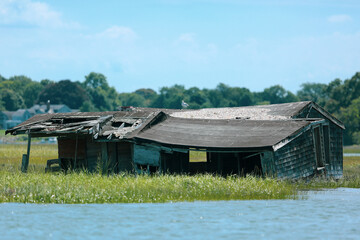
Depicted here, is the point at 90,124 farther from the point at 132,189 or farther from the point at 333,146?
the point at 333,146

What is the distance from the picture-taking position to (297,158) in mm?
29141

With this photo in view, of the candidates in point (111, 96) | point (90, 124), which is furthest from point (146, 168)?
point (111, 96)

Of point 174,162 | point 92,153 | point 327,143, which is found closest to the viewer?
point 174,162

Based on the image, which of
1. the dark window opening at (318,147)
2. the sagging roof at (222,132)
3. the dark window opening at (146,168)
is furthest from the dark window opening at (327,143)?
the dark window opening at (146,168)

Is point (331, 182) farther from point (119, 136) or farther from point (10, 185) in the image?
point (10, 185)

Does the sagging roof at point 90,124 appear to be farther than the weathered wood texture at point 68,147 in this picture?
No

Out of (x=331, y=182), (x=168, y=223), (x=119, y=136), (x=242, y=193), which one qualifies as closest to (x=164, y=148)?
(x=119, y=136)

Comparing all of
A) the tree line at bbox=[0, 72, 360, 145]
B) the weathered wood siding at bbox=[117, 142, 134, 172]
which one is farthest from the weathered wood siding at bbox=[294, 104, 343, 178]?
the tree line at bbox=[0, 72, 360, 145]

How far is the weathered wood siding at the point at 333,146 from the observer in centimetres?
3347

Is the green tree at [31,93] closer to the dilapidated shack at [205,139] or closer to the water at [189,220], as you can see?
the dilapidated shack at [205,139]

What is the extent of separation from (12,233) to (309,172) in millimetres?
16770

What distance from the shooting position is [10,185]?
2450 cm

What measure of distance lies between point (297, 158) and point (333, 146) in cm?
643

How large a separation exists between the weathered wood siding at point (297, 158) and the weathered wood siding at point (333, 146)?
2.85m
